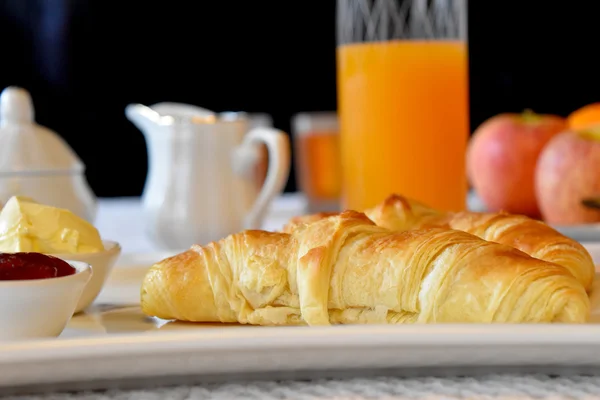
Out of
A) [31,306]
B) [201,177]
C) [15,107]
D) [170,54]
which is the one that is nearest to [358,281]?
[31,306]

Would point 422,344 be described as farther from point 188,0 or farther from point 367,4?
point 188,0

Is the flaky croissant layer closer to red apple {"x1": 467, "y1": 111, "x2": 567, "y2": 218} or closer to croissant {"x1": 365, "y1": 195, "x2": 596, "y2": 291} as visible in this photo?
croissant {"x1": 365, "y1": 195, "x2": 596, "y2": 291}

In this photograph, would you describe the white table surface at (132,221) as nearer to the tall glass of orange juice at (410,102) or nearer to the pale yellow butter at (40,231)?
the tall glass of orange juice at (410,102)

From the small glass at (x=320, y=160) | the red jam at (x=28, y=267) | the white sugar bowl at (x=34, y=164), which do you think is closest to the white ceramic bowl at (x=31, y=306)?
the red jam at (x=28, y=267)

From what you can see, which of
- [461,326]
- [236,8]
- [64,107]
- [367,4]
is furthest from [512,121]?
[64,107]

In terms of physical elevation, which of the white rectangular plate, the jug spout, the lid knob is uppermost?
the lid knob

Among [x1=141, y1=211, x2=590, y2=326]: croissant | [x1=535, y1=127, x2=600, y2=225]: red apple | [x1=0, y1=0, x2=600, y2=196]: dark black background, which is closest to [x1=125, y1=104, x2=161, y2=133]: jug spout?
[x1=141, y1=211, x2=590, y2=326]: croissant

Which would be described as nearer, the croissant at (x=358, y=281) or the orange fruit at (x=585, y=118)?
the croissant at (x=358, y=281)

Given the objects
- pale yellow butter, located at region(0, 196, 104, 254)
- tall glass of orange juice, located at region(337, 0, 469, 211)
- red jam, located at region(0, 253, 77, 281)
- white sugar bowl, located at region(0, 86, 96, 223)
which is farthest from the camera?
tall glass of orange juice, located at region(337, 0, 469, 211)
